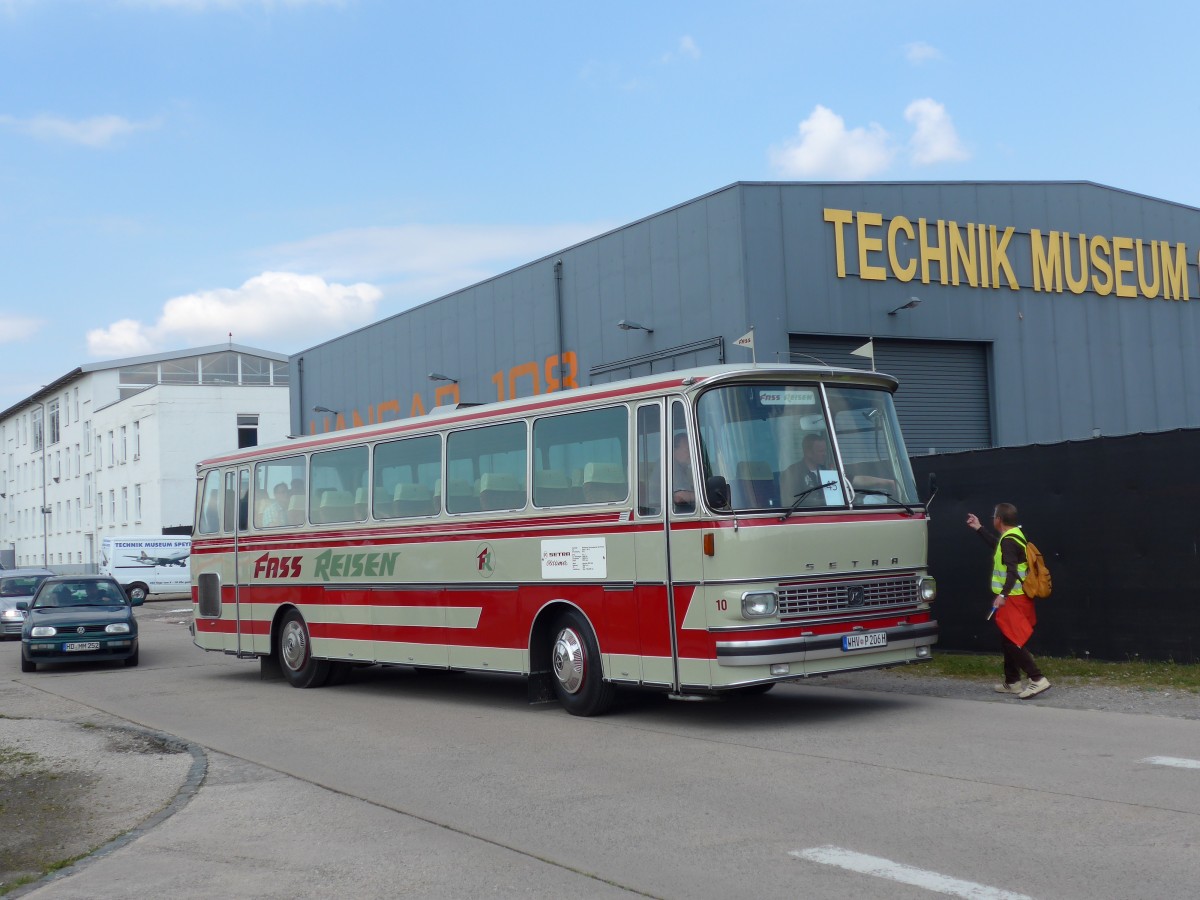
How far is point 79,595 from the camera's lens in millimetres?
22562

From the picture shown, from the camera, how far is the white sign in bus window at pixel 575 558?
1181cm

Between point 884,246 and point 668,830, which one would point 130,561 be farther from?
point 668,830

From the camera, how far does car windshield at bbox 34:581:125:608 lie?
22.3 metres

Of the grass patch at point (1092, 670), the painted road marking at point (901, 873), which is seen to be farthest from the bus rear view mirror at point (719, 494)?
the painted road marking at point (901, 873)

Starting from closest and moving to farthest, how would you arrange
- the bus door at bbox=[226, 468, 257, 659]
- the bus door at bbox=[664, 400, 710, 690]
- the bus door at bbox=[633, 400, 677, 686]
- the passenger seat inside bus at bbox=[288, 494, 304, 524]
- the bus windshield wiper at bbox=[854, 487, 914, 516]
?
the bus door at bbox=[664, 400, 710, 690], the bus door at bbox=[633, 400, 677, 686], the bus windshield wiper at bbox=[854, 487, 914, 516], the passenger seat inside bus at bbox=[288, 494, 304, 524], the bus door at bbox=[226, 468, 257, 659]

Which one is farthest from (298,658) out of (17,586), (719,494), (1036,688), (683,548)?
(17,586)

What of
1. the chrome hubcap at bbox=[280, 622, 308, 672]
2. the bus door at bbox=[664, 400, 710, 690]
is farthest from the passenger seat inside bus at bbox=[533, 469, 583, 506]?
the chrome hubcap at bbox=[280, 622, 308, 672]

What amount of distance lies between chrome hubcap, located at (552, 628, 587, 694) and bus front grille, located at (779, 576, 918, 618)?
7.36 ft

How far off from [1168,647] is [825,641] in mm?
4402

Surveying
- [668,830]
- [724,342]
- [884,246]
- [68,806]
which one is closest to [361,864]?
[668,830]

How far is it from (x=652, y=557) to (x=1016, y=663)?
12.0ft

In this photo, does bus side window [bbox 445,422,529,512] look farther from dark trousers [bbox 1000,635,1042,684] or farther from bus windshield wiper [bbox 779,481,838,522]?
dark trousers [bbox 1000,635,1042,684]

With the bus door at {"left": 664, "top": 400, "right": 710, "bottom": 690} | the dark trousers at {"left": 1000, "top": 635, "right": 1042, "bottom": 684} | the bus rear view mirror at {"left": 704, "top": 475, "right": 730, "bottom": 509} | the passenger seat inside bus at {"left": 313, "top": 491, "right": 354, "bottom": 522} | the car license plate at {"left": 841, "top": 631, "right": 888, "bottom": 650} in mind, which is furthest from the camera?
the passenger seat inside bus at {"left": 313, "top": 491, "right": 354, "bottom": 522}

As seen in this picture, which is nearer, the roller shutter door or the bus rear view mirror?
the bus rear view mirror
